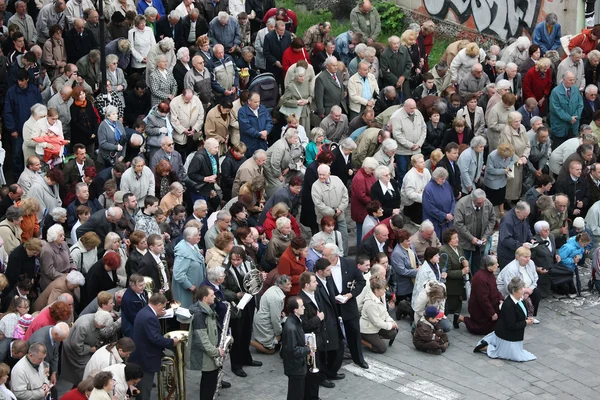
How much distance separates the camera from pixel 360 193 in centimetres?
1888

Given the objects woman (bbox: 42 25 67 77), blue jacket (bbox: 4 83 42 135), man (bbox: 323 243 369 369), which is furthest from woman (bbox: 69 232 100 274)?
woman (bbox: 42 25 67 77)

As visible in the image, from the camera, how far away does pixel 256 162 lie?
62.4 ft

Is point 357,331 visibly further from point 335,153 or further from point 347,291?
point 335,153

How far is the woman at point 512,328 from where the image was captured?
1644cm

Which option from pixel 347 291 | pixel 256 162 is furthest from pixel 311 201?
pixel 347 291

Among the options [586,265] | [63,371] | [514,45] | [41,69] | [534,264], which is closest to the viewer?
[63,371]

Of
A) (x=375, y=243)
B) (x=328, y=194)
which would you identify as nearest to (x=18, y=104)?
(x=328, y=194)

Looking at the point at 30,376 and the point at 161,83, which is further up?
the point at 161,83

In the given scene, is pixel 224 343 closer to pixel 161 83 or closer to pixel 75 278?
pixel 75 278

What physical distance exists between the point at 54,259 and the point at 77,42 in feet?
22.2

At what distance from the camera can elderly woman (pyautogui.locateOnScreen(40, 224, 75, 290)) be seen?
16.3 meters

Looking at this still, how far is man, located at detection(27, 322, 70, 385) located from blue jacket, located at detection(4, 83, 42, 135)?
261 inches

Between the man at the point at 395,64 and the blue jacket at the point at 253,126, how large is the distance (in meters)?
3.08

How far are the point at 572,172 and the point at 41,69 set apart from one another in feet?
30.6
